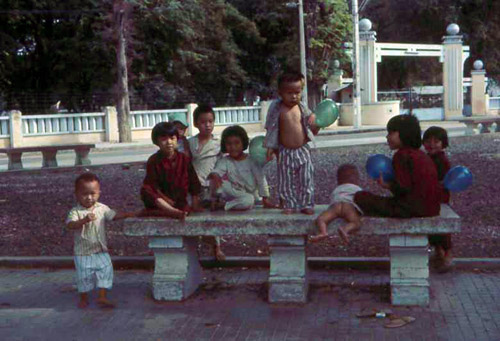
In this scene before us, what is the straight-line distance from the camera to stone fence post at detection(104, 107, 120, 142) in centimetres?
3061

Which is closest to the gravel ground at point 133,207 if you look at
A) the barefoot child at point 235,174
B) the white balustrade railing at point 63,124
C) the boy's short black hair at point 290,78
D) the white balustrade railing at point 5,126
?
the barefoot child at point 235,174

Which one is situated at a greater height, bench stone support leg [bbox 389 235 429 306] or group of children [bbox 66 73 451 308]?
group of children [bbox 66 73 451 308]

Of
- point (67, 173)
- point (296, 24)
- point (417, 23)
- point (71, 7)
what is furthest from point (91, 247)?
point (417, 23)

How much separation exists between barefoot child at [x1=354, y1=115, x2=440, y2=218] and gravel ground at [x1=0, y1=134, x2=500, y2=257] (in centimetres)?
178

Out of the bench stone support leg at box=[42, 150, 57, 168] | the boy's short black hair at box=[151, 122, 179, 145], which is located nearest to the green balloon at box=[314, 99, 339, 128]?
the boy's short black hair at box=[151, 122, 179, 145]

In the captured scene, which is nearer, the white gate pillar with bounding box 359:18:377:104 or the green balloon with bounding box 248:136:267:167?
the green balloon with bounding box 248:136:267:167

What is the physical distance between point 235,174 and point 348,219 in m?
1.22

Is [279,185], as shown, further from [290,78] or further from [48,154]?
[48,154]

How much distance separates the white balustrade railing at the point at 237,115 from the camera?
111ft

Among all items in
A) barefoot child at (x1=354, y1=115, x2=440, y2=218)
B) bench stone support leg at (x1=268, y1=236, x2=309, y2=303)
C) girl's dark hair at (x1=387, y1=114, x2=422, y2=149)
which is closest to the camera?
barefoot child at (x1=354, y1=115, x2=440, y2=218)

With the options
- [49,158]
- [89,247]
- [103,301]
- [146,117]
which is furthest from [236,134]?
[146,117]

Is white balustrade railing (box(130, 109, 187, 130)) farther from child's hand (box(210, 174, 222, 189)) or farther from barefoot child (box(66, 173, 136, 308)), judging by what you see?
barefoot child (box(66, 173, 136, 308))

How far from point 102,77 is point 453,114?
19.5 meters

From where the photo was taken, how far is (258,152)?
6.62 m
